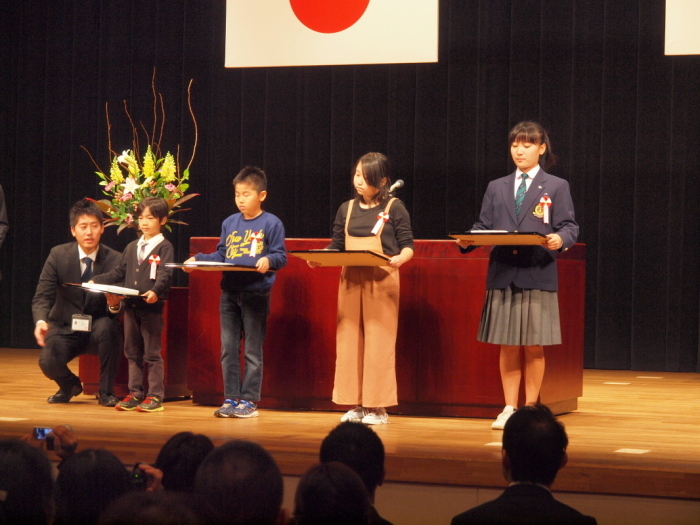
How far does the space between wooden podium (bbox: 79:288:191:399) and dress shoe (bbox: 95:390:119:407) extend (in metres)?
0.20

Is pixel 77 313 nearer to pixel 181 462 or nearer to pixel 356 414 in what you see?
pixel 356 414

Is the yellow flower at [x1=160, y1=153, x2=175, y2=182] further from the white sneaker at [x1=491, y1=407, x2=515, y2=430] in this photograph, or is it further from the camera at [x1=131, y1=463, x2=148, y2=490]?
the camera at [x1=131, y1=463, x2=148, y2=490]

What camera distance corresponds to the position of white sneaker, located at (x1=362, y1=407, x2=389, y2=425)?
4453 mm

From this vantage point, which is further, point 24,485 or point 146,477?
point 146,477

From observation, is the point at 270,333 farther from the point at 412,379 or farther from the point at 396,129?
the point at 396,129

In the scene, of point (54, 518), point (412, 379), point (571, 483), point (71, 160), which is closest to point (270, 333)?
point (412, 379)

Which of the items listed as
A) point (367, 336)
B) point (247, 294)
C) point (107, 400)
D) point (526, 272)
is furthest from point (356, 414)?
point (107, 400)

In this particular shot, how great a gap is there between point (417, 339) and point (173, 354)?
1.37 m

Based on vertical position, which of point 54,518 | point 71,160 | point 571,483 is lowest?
point 571,483

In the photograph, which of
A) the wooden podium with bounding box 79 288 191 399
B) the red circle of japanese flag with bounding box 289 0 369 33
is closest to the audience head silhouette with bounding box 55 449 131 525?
the wooden podium with bounding box 79 288 191 399

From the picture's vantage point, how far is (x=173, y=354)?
5293 mm

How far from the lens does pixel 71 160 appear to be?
8.56 metres

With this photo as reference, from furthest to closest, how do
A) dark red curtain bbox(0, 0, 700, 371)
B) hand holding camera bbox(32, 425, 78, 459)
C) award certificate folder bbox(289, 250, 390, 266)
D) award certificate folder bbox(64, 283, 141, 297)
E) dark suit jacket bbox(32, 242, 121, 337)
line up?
1. dark red curtain bbox(0, 0, 700, 371)
2. dark suit jacket bbox(32, 242, 121, 337)
3. award certificate folder bbox(64, 283, 141, 297)
4. award certificate folder bbox(289, 250, 390, 266)
5. hand holding camera bbox(32, 425, 78, 459)

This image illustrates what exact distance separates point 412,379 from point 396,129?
334 centimetres
